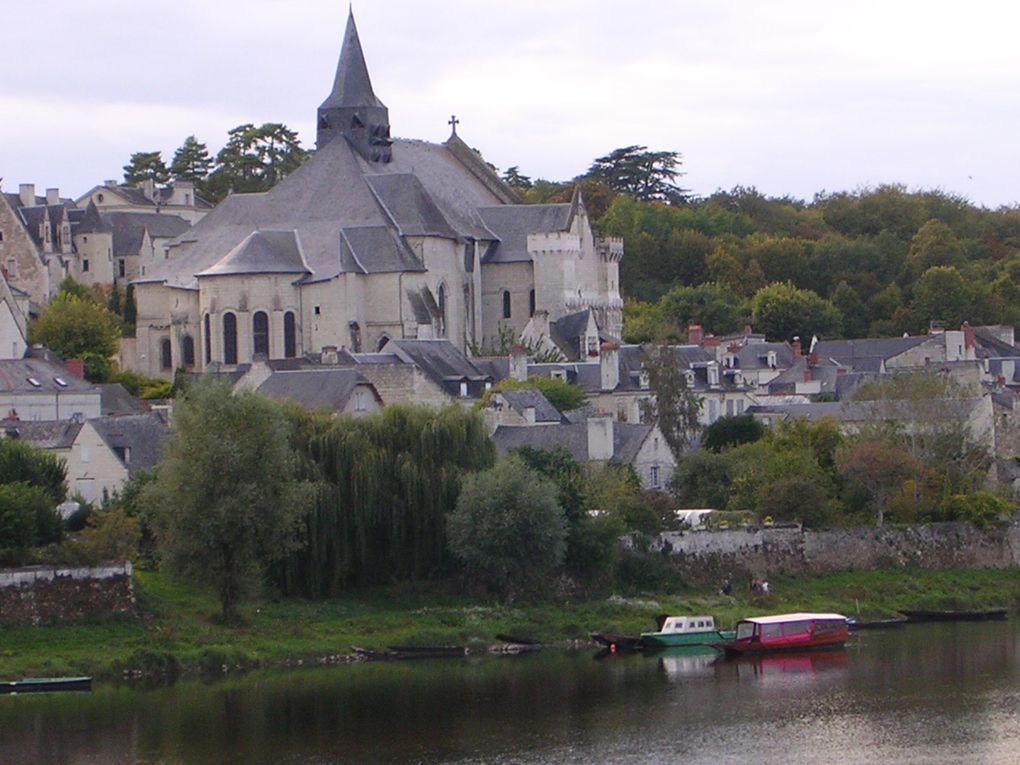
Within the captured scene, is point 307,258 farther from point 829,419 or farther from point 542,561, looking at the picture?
point 542,561

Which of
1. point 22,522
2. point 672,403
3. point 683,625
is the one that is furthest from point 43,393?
point 683,625

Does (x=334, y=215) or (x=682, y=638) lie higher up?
(x=334, y=215)

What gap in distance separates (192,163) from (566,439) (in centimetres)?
7768

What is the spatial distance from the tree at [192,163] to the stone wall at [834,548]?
268ft

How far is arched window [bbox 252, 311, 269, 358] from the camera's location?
303 ft

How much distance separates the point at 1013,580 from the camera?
6581 cm


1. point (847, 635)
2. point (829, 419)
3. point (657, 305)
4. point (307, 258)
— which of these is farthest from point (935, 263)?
point (847, 635)

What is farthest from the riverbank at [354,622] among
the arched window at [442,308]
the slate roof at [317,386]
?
the arched window at [442,308]

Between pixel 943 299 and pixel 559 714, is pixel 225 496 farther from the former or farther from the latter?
pixel 943 299

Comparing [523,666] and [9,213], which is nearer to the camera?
[523,666]

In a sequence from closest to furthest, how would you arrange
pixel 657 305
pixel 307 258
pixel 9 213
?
pixel 307 258 → pixel 9 213 → pixel 657 305

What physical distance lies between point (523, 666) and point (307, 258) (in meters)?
44.1

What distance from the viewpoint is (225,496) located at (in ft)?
171

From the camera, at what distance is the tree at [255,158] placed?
131 meters
